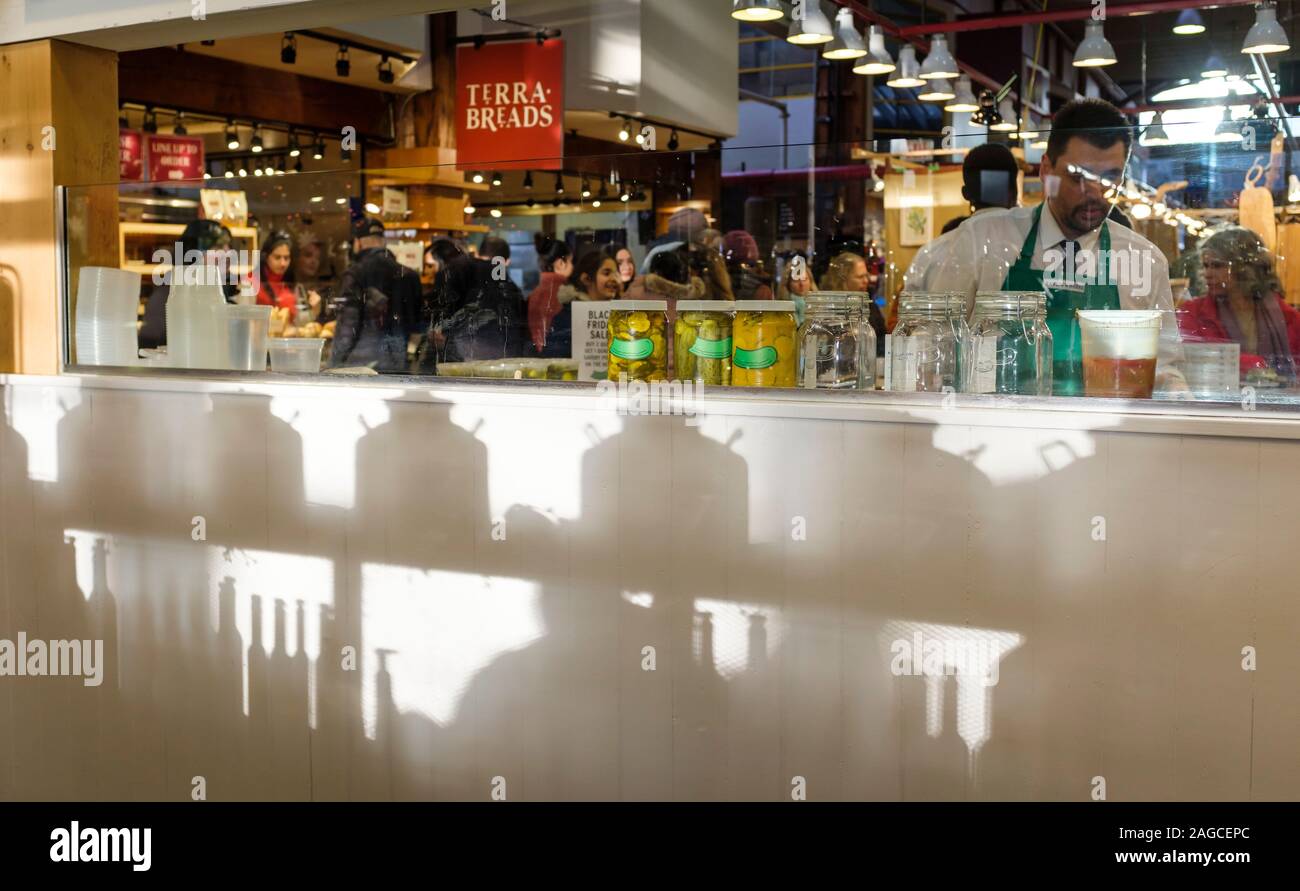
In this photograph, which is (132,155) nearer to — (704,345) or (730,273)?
(730,273)

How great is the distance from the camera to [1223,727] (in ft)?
7.07

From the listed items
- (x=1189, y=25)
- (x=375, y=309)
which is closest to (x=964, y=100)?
(x=1189, y=25)

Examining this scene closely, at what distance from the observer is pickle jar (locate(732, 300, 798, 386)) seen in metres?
2.57

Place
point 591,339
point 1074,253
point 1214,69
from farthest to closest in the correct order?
point 1214,69, point 591,339, point 1074,253

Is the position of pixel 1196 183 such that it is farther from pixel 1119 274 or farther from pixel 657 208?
pixel 657 208

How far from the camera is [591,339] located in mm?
2869

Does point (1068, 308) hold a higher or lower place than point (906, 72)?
lower

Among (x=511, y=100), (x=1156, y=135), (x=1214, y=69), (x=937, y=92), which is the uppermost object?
(x=1214, y=69)

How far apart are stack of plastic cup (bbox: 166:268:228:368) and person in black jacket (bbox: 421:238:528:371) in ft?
2.30

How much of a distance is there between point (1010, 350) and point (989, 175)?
3.45 ft

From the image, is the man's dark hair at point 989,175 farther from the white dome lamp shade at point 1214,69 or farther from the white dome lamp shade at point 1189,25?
the white dome lamp shade at point 1214,69

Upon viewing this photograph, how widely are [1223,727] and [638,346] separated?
1368 mm

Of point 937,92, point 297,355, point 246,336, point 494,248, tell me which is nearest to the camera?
point 494,248

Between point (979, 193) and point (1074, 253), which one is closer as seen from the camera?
point (1074, 253)
